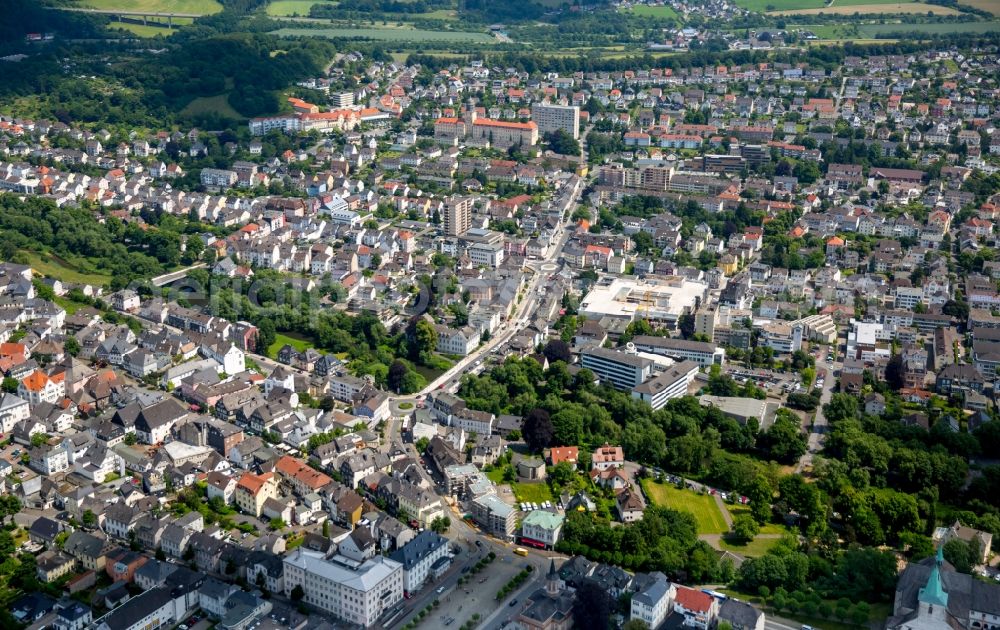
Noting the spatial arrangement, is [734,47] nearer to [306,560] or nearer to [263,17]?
[263,17]

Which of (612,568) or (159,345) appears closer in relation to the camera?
(612,568)

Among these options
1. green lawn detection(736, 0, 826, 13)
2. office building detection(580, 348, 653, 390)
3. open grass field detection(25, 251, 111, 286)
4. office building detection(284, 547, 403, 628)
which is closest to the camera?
office building detection(284, 547, 403, 628)

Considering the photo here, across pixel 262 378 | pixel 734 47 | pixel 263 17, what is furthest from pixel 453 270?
pixel 263 17

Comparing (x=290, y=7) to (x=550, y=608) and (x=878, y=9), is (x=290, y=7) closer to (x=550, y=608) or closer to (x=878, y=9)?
(x=878, y=9)

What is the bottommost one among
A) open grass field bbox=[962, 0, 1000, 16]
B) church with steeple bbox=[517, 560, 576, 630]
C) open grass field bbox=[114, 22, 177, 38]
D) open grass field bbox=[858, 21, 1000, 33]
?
church with steeple bbox=[517, 560, 576, 630]

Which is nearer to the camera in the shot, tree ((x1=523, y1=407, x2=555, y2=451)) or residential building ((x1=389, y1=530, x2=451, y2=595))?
residential building ((x1=389, y1=530, x2=451, y2=595))

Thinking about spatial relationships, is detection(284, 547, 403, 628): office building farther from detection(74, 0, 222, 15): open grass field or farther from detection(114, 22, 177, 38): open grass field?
detection(74, 0, 222, 15): open grass field

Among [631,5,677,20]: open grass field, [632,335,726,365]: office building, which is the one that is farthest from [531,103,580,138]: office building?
[631,5,677,20]: open grass field
